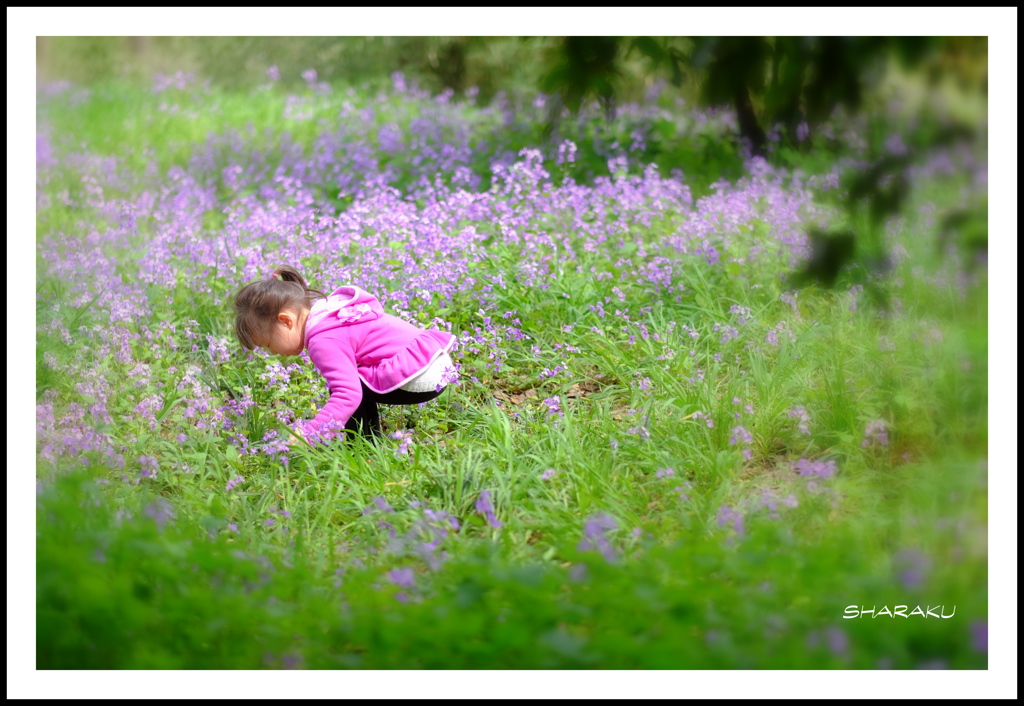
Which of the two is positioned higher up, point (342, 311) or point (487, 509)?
point (342, 311)

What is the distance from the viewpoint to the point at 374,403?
3.65 meters

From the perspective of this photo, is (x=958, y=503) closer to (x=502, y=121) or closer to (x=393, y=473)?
(x=393, y=473)

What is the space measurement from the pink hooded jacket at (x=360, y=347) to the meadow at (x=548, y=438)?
10.0 inches

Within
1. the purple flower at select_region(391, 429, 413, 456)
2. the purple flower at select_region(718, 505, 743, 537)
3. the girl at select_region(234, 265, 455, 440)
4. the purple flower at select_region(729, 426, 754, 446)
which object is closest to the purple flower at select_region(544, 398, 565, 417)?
the girl at select_region(234, 265, 455, 440)

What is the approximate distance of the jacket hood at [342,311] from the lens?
3484mm

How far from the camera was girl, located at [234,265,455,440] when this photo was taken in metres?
3.43

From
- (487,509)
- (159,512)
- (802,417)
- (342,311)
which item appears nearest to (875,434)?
(802,417)

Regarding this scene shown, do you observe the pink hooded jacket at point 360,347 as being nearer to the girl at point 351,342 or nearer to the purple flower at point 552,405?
the girl at point 351,342

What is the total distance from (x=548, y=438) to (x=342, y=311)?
103cm

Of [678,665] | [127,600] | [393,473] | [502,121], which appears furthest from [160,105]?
[678,665]

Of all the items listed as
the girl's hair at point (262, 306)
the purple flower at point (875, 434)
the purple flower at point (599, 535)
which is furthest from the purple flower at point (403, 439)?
the purple flower at point (875, 434)

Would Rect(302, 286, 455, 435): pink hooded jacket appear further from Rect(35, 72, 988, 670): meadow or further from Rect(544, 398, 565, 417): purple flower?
Rect(544, 398, 565, 417): purple flower

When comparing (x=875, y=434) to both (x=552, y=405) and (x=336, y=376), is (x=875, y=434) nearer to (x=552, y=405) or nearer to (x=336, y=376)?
(x=552, y=405)

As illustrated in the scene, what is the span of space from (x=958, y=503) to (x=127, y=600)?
101 inches
